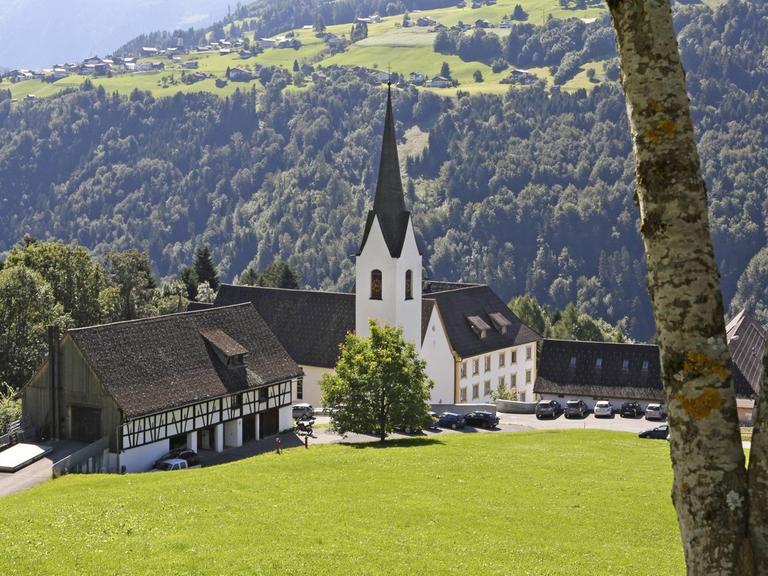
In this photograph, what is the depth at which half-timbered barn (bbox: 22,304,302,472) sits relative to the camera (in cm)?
5738

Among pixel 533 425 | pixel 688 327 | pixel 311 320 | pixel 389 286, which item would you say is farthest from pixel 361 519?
pixel 311 320

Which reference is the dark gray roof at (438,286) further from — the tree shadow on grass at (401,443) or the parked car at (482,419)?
the tree shadow on grass at (401,443)

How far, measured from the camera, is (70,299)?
3647 inches

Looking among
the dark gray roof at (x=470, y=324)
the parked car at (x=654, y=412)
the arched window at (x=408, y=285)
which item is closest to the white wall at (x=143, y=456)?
the arched window at (x=408, y=285)

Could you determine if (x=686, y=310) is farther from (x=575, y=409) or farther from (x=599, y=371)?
(x=599, y=371)

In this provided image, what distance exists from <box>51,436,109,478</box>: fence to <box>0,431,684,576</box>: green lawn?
7.34m

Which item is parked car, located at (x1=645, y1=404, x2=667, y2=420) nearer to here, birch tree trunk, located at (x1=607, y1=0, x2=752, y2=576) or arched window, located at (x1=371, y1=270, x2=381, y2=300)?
arched window, located at (x1=371, y1=270, x2=381, y2=300)

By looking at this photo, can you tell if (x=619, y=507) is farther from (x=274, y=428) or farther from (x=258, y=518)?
(x=274, y=428)

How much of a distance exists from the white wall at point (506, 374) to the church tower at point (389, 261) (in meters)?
6.81

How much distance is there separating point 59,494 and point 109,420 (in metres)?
19.0

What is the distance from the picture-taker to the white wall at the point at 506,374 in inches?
3447

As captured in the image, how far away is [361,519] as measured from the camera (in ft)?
97.0

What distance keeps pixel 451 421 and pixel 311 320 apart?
18.1m

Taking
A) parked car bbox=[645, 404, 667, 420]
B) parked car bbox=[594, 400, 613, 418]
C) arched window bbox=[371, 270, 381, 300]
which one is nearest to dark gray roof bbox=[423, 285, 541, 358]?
arched window bbox=[371, 270, 381, 300]
